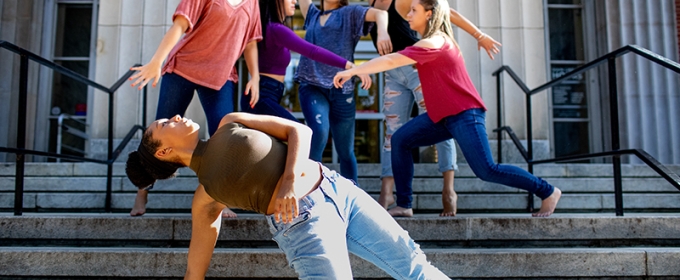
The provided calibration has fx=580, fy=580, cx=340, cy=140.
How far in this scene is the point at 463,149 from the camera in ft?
12.5

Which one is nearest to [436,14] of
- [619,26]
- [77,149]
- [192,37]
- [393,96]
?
[393,96]

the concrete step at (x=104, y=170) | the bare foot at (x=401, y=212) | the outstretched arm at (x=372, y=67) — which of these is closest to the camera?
the outstretched arm at (x=372, y=67)

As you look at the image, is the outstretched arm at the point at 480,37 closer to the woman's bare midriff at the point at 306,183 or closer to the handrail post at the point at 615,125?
the handrail post at the point at 615,125

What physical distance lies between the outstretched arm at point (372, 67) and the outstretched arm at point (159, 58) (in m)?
0.95

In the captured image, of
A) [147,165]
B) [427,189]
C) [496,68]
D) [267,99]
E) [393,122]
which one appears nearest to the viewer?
[147,165]

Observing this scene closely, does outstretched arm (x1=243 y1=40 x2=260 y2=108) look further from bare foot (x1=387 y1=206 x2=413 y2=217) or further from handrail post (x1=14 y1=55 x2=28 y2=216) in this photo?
handrail post (x1=14 y1=55 x2=28 y2=216)

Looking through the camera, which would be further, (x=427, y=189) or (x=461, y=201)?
(x=427, y=189)

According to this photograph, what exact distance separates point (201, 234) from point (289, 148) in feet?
1.96

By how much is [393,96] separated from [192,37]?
1765mm

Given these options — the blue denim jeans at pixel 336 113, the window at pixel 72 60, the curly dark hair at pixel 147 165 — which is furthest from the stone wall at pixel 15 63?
the curly dark hair at pixel 147 165

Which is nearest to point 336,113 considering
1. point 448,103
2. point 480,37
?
point 448,103

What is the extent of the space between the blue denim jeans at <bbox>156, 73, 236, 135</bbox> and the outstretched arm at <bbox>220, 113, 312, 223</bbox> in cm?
146

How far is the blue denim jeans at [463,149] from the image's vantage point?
3752 millimetres

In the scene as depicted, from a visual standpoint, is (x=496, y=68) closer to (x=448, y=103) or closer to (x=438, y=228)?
(x=448, y=103)
